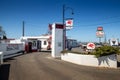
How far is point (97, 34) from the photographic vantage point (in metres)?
17.6

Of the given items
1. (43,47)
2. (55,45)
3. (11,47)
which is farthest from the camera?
(43,47)

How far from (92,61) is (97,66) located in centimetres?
65

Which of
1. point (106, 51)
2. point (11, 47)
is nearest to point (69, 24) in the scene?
point (11, 47)

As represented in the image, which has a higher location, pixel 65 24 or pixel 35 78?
pixel 65 24

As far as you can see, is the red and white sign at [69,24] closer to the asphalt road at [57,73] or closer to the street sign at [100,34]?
the street sign at [100,34]

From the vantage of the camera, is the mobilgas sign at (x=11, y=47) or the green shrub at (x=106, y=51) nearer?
the green shrub at (x=106, y=51)

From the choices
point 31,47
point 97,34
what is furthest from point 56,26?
point 31,47

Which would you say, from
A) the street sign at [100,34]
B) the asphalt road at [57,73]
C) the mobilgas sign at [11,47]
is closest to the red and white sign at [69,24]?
the mobilgas sign at [11,47]

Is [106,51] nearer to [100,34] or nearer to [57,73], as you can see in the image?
[100,34]

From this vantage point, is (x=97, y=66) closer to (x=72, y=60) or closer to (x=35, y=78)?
(x=72, y=60)

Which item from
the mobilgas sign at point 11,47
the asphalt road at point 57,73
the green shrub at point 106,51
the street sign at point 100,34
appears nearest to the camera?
the asphalt road at point 57,73

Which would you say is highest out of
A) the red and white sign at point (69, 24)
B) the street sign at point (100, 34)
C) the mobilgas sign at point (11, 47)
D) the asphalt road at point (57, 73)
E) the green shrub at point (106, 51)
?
the red and white sign at point (69, 24)

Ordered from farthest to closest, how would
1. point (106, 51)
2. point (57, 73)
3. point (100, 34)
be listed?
point (100, 34), point (106, 51), point (57, 73)

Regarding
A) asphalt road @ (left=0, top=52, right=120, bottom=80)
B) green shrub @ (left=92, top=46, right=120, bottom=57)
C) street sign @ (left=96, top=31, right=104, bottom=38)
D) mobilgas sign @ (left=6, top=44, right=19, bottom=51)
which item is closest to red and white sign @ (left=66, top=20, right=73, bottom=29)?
mobilgas sign @ (left=6, top=44, right=19, bottom=51)
